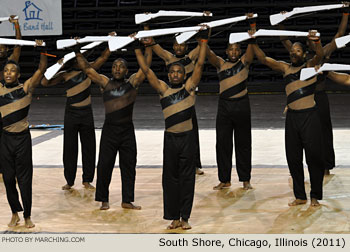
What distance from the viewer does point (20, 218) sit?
5.39 metres

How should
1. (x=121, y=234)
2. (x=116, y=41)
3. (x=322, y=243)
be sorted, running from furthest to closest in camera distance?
1. (x=116, y=41)
2. (x=121, y=234)
3. (x=322, y=243)

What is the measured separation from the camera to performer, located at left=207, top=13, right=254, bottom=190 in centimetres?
614

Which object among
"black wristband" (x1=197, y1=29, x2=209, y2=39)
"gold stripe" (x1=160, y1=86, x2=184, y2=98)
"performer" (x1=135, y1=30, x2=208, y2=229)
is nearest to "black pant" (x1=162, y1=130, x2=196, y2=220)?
"performer" (x1=135, y1=30, x2=208, y2=229)

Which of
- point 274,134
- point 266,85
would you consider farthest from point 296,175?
point 266,85

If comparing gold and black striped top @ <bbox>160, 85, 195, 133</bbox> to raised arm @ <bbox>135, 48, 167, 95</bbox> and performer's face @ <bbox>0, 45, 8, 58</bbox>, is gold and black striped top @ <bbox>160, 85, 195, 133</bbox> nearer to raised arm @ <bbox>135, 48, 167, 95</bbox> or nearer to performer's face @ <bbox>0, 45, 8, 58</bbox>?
raised arm @ <bbox>135, 48, 167, 95</bbox>

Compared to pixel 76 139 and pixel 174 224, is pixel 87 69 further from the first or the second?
pixel 174 224

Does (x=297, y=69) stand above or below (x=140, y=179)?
above

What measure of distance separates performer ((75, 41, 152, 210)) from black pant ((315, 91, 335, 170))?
6.83 ft

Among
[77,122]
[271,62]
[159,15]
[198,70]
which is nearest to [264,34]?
[271,62]

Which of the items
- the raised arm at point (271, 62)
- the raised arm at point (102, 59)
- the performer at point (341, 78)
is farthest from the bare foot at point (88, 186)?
the performer at point (341, 78)

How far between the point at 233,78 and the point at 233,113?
34cm

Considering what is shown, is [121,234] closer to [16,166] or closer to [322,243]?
[16,166]

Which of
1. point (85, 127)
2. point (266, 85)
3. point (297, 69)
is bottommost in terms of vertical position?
point (266, 85)

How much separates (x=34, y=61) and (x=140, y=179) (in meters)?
8.28
